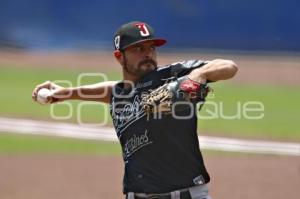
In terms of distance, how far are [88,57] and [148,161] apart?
13559 mm

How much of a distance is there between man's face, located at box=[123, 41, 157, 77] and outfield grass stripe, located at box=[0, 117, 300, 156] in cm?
610

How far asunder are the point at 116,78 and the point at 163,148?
10798 mm

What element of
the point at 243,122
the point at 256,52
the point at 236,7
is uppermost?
the point at 236,7

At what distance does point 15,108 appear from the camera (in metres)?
13.3

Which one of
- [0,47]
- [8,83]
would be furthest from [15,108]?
[0,47]

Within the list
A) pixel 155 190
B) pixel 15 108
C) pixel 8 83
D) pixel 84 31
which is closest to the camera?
pixel 155 190

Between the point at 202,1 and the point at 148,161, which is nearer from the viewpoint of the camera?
the point at 148,161

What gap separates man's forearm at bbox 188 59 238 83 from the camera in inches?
167

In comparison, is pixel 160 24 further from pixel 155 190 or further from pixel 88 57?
pixel 155 190

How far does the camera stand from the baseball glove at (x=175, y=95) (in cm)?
429

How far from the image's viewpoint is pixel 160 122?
15.0 ft

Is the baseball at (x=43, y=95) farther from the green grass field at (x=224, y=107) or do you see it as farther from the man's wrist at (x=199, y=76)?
the green grass field at (x=224, y=107)

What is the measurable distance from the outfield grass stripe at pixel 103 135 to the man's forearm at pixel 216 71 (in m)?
6.35

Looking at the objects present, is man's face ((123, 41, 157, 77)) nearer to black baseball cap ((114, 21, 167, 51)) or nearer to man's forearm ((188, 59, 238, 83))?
black baseball cap ((114, 21, 167, 51))
